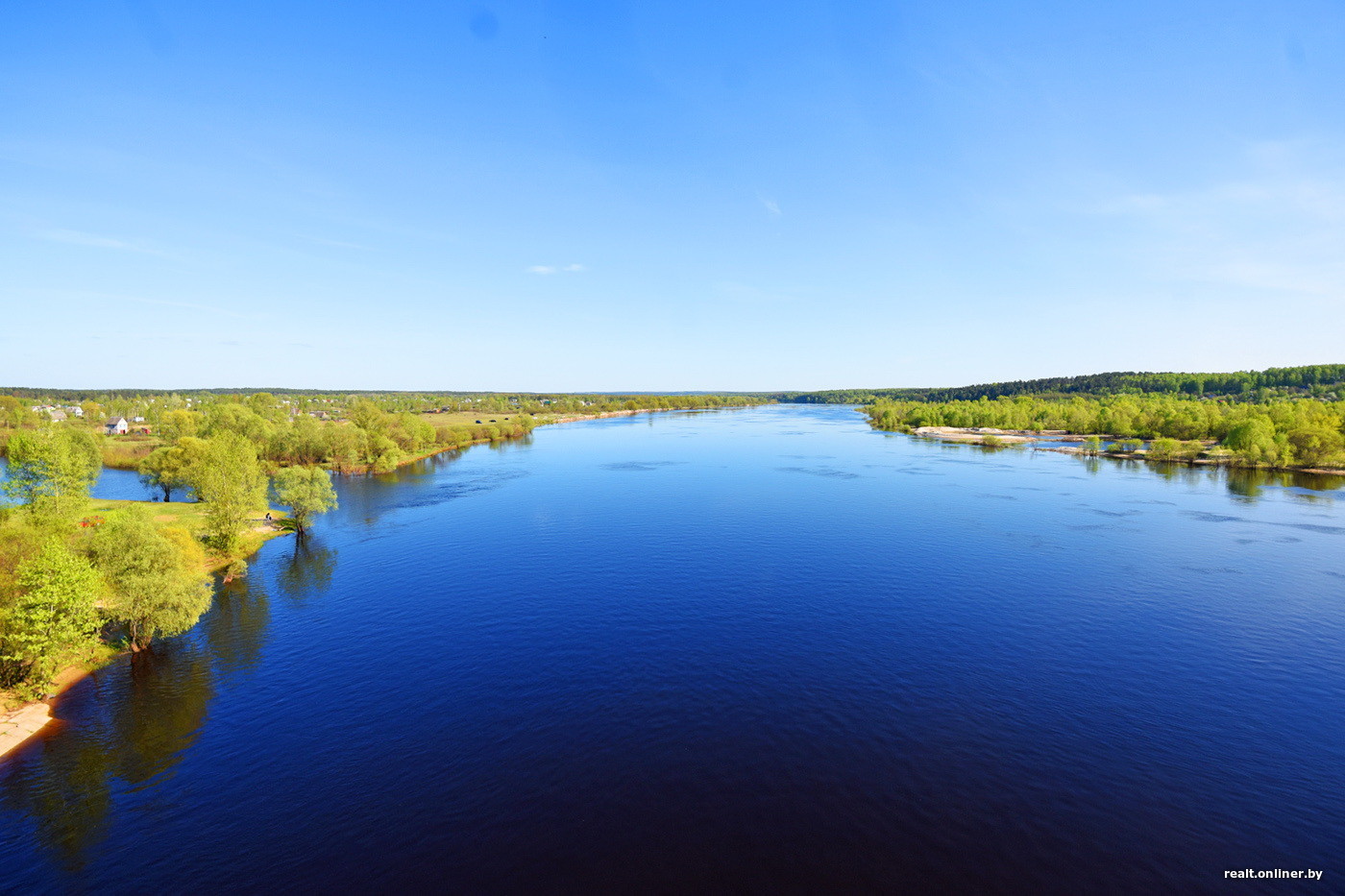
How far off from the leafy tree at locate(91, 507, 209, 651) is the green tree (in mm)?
3567

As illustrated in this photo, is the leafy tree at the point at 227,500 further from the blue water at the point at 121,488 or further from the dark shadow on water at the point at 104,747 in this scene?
the blue water at the point at 121,488

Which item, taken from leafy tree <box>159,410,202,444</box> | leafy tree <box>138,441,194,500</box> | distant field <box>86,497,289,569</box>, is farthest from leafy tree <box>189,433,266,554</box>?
leafy tree <box>159,410,202,444</box>

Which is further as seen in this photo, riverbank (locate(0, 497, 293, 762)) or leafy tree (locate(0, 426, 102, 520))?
leafy tree (locate(0, 426, 102, 520))

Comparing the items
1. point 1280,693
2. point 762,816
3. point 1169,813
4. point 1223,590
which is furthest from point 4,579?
point 1223,590

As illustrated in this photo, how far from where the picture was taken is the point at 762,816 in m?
27.8

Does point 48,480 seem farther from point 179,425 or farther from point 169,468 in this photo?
point 179,425

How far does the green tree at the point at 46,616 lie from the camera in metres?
35.2

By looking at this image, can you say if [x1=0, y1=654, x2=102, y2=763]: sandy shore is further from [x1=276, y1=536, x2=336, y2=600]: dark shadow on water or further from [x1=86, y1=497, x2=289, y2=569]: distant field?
[x1=86, y1=497, x2=289, y2=569]: distant field

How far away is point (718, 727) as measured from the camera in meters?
34.9

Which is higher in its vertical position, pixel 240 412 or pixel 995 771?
pixel 240 412

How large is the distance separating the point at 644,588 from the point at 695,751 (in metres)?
25.3

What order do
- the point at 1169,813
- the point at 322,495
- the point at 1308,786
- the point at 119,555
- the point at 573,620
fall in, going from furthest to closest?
the point at 322,495 < the point at 573,620 < the point at 119,555 < the point at 1308,786 < the point at 1169,813

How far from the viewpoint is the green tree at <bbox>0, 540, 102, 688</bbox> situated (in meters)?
35.2

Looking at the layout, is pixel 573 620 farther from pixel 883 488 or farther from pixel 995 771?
pixel 883 488
